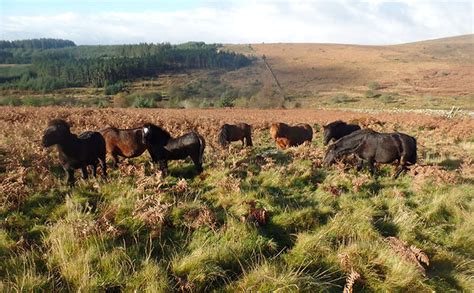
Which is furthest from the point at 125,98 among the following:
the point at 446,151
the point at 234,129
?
the point at 446,151

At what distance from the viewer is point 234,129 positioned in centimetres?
1600

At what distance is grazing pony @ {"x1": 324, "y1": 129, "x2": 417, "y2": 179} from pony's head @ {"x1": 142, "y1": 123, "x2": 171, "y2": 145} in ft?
15.0

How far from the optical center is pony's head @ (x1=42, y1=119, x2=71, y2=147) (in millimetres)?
7261

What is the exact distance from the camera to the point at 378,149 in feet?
32.8

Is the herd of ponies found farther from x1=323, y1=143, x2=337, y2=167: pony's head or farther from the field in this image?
the field

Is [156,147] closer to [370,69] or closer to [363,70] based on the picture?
[363,70]

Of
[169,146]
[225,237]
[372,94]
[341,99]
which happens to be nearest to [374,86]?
[372,94]

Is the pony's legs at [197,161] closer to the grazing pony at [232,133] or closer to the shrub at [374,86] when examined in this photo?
the grazing pony at [232,133]

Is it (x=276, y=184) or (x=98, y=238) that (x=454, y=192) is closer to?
(x=276, y=184)

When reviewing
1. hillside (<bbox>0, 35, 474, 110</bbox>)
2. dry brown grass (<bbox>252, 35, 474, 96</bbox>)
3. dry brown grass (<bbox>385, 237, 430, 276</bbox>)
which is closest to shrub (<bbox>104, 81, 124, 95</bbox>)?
hillside (<bbox>0, 35, 474, 110</bbox>)

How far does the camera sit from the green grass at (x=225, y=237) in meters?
4.46

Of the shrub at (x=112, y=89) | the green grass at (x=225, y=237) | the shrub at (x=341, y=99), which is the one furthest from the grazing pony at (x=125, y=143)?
the shrub at (x=112, y=89)

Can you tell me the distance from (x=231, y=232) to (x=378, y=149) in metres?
6.18

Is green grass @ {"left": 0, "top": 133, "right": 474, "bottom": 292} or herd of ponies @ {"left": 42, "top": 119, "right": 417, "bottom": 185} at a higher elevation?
herd of ponies @ {"left": 42, "top": 119, "right": 417, "bottom": 185}
